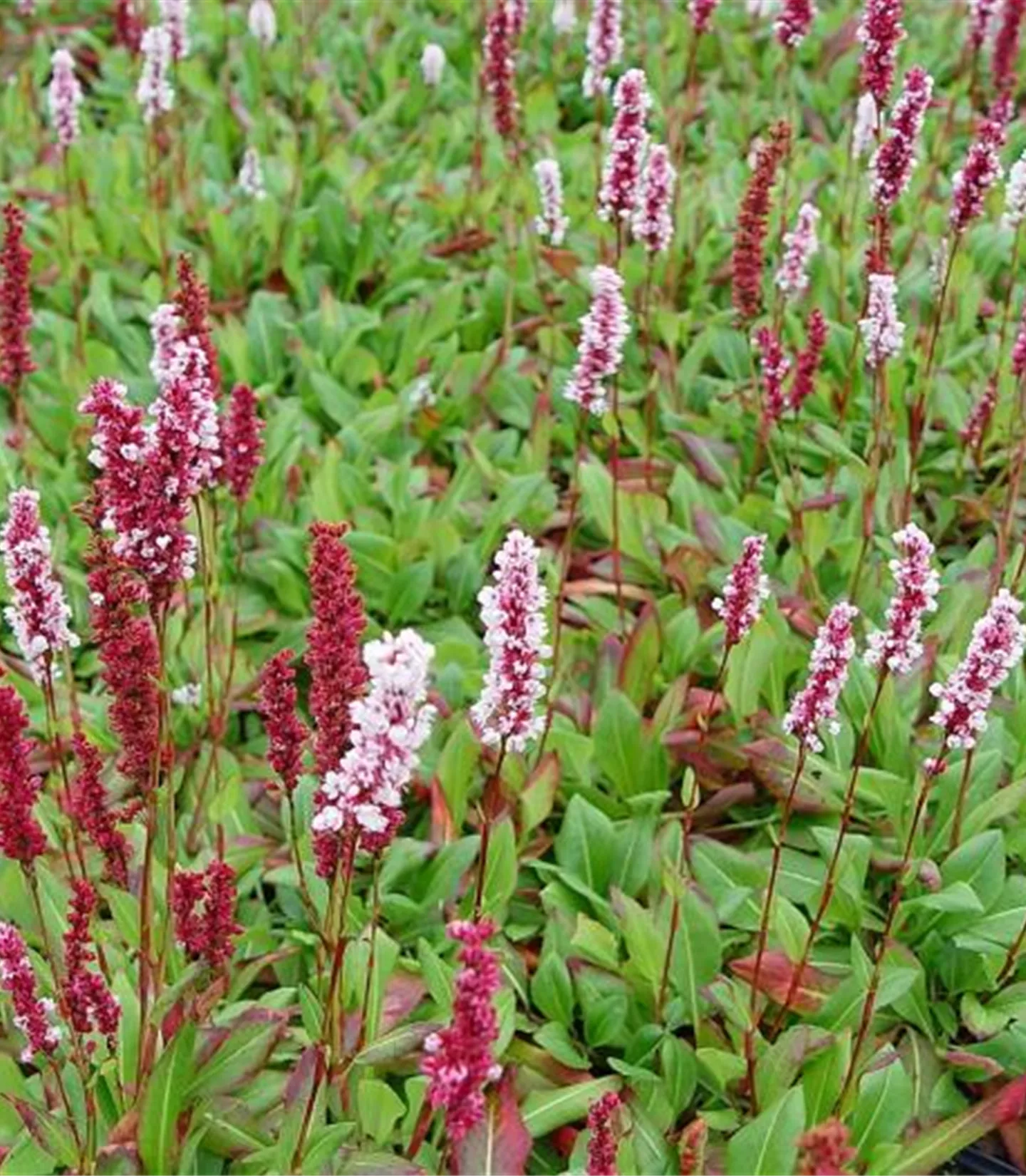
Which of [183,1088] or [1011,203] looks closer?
[183,1088]

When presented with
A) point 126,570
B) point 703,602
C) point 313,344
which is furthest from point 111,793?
point 313,344

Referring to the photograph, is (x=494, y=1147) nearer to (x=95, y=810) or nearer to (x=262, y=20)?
(x=95, y=810)

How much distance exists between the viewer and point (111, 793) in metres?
4.63

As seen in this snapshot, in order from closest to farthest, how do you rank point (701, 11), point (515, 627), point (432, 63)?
point (515, 627)
point (701, 11)
point (432, 63)

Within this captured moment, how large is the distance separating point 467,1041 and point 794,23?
4.14m

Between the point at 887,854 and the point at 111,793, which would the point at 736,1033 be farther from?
the point at 111,793

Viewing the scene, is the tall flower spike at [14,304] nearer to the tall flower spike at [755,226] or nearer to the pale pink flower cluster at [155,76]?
the pale pink flower cluster at [155,76]

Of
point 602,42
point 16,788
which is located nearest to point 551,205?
point 602,42

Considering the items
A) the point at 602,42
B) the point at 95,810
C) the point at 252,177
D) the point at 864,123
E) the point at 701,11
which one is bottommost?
the point at 95,810

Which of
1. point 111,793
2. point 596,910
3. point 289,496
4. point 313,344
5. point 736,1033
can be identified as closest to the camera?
point 736,1033

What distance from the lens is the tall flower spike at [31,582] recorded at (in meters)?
2.96

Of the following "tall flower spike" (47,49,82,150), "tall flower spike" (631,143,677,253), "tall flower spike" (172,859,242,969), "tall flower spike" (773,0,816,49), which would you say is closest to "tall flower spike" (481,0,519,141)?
"tall flower spike" (773,0,816,49)

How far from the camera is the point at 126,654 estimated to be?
2971mm

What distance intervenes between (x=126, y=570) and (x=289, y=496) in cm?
263
